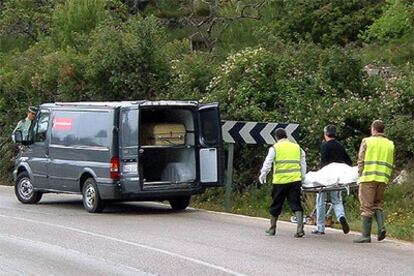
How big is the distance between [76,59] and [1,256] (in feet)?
50.0

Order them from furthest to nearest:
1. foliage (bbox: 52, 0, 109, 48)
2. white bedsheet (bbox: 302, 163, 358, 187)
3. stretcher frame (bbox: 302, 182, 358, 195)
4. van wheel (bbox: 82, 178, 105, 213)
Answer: foliage (bbox: 52, 0, 109, 48) < van wheel (bbox: 82, 178, 105, 213) < white bedsheet (bbox: 302, 163, 358, 187) < stretcher frame (bbox: 302, 182, 358, 195)

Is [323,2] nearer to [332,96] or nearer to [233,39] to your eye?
[233,39]

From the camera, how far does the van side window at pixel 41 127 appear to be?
69.4 feet

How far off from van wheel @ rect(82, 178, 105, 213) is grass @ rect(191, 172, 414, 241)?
269 cm

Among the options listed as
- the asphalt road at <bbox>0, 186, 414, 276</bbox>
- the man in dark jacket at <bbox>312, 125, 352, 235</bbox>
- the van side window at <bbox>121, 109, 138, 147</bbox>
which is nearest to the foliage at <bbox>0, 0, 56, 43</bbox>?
the van side window at <bbox>121, 109, 138, 147</bbox>

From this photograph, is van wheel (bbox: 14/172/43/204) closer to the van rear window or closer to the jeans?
the van rear window

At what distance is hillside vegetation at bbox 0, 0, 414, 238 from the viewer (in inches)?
864

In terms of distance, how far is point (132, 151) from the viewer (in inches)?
752

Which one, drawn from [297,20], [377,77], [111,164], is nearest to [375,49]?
[297,20]

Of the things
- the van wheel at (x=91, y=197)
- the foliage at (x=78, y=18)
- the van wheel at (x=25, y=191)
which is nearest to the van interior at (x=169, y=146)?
the van wheel at (x=91, y=197)

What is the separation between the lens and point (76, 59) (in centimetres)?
2812

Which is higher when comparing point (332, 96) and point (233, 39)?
point (233, 39)

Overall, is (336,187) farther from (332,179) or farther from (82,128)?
(82,128)

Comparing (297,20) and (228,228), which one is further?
(297,20)
